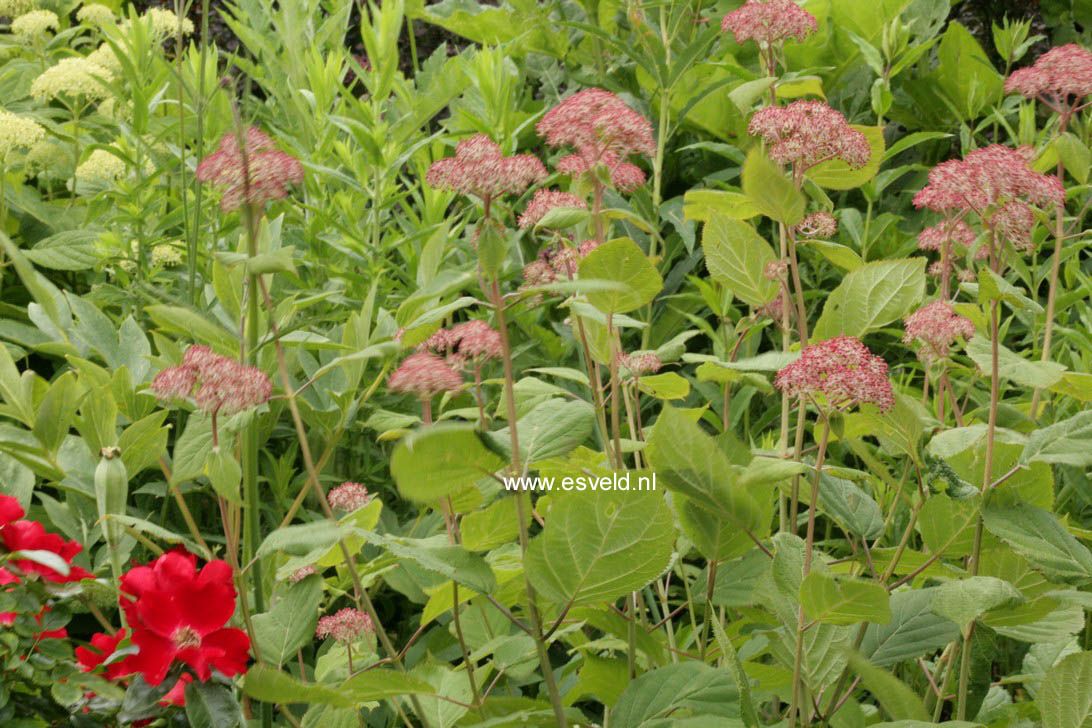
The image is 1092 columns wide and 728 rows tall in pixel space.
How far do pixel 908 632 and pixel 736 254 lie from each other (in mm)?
367

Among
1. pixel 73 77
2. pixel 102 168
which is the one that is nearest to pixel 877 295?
pixel 102 168

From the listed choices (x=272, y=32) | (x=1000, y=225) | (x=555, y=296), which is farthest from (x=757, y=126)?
(x=272, y=32)

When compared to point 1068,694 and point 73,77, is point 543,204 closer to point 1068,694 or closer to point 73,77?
point 1068,694

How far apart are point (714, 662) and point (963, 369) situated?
1.46 ft

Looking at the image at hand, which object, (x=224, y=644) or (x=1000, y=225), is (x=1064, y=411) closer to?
(x=1000, y=225)

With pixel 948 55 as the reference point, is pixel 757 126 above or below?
above

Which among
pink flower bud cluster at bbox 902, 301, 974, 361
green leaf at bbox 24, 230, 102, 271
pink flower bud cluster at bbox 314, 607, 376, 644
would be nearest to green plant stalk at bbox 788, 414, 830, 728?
pink flower bud cluster at bbox 902, 301, 974, 361

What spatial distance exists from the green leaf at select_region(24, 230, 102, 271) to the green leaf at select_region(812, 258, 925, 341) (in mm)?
1253

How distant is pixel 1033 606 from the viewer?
95 cm

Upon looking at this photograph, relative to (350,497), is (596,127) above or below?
above

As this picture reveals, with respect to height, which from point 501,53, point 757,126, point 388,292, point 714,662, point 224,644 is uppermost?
point 757,126

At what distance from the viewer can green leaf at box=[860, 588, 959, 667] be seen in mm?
968

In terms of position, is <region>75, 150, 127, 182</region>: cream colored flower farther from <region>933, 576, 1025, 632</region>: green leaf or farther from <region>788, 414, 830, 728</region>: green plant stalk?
<region>933, 576, 1025, 632</region>: green leaf

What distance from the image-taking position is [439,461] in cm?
77
